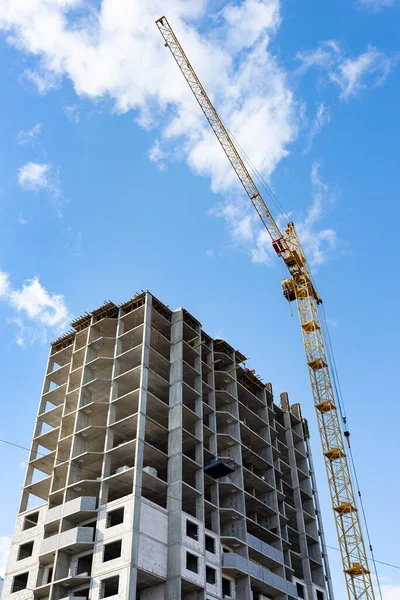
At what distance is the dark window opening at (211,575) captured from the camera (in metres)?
60.3

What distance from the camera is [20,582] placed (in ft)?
204

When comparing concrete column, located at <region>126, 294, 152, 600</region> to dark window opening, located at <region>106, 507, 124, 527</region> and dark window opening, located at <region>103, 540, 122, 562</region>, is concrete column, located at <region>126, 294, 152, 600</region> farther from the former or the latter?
dark window opening, located at <region>103, 540, 122, 562</region>

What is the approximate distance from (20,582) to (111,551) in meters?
11.2

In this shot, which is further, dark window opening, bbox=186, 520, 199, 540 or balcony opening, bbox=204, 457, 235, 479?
balcony opening, bbox=204, 457, 235, 479

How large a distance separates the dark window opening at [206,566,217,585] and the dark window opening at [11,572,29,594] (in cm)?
1760

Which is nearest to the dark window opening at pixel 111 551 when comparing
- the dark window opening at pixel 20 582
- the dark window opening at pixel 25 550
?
the dark window opening at pixel 20 582

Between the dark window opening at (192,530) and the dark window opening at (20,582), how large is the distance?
53.6 feet

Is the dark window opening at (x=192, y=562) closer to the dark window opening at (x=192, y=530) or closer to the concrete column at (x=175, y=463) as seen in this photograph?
the dark window opening at (x=192, y=530)

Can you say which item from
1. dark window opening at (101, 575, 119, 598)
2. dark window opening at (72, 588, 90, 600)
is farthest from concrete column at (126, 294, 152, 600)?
dark window opening at (72, 588, 90, 600)

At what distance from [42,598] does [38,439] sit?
59.4ft

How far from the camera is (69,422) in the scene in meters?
71.1

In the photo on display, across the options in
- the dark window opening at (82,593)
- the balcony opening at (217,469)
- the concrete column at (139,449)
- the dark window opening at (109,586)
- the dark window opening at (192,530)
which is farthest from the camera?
the balcony opening at (217,469)

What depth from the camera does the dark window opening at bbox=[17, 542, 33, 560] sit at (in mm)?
64375

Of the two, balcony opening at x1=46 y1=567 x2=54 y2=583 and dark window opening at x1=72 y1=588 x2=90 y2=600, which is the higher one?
balcony opening at x1=46 y1=567 x2=54 y2=583
